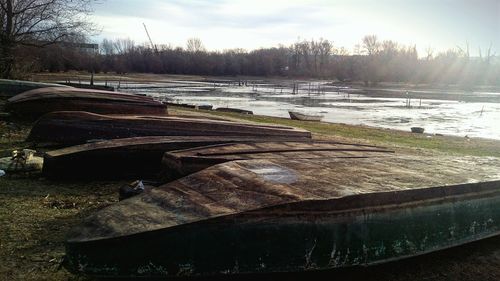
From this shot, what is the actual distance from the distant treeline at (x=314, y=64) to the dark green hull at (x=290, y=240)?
65.9 m

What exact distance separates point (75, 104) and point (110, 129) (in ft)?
8.96

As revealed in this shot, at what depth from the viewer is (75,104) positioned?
9023 mm

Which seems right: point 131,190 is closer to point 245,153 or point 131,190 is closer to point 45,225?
point 45,225

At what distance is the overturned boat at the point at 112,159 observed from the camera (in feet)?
17.2

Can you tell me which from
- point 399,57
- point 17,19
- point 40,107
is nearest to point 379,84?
point 399,57

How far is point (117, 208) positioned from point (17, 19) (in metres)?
18.4

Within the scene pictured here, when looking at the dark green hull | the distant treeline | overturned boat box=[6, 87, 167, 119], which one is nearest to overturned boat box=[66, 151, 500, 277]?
the dark green hull

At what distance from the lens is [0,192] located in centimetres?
465

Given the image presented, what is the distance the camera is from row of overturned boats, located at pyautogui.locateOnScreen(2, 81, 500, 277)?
260 centimetres

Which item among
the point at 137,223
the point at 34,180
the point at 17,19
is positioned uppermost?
the point at 17,19

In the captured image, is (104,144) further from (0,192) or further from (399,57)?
(399,57)

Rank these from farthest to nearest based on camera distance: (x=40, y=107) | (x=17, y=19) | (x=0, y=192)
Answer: (x=17, y=19) → (x=40, y=107) → (x=0, y=192)

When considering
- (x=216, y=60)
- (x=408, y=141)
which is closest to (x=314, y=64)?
(x=216, y=60)

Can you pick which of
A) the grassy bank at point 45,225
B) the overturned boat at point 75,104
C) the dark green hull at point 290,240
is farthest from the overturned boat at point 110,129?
the dark green hull at point 290,240
